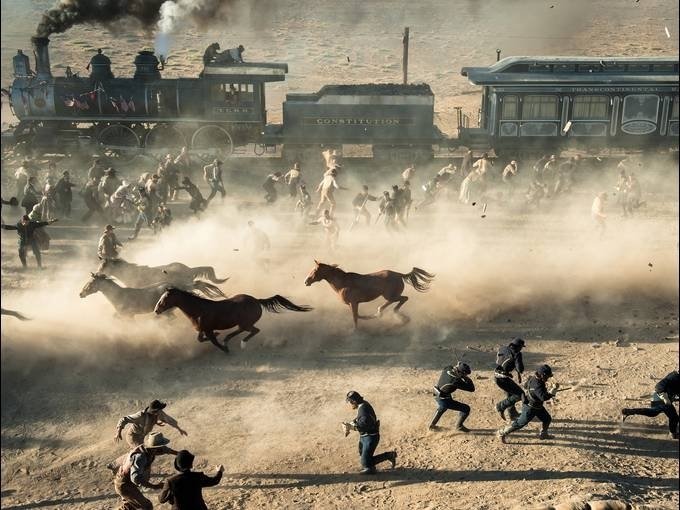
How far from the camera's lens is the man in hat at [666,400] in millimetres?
9133

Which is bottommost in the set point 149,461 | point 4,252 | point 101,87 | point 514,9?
point 4,252

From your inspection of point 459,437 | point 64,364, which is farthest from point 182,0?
point 459,437

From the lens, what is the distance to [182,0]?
593 inches

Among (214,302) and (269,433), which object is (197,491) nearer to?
(269,433)

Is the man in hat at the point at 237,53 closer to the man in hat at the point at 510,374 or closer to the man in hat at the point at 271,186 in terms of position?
the man in hat at the point at 271,186

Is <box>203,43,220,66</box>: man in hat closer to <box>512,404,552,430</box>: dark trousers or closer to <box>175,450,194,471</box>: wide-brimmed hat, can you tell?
<box>512,404,552,430</box>: dark trousers

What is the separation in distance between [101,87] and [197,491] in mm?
17687

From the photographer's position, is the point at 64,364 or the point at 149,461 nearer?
the point at 149,461

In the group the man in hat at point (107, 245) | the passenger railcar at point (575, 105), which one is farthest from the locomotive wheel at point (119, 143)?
the passenger railcar at point (575, 105)

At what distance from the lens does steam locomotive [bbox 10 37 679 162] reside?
21.3m

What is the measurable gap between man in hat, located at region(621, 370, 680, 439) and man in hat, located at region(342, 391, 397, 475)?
358 cm

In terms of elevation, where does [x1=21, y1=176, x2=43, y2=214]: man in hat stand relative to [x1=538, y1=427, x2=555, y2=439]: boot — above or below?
above

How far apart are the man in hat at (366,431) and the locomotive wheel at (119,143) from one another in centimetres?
1633

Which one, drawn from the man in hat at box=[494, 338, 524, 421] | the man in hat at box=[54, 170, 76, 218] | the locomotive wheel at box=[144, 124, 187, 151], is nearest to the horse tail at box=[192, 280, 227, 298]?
the man in hat at box=[494, 338, 524, 421]
